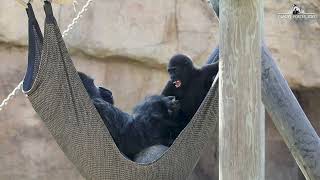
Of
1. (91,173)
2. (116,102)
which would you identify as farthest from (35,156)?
(91,173)

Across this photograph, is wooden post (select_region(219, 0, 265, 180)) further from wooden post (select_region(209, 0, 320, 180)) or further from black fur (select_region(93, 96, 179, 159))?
black fur (select_region(93, 96, 179, 159))

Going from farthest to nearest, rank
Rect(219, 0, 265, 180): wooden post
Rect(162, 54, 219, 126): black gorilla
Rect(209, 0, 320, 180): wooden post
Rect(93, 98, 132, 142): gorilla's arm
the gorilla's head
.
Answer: the gorilla's head
Rect(162, 54, 219, 126): black gorilla
Rect(93, 98, 132, 142): gorilla's arm
Rect(209, 0, 320, 180): wooden post
Rect(219, 0, 265, 180): wooden post

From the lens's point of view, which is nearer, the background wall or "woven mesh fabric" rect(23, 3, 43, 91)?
"woven mesh fabric" rect(23, 3, 43, 91)

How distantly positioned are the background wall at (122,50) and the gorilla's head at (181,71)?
2542 mm

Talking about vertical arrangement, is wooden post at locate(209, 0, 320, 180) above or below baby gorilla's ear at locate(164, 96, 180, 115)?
above

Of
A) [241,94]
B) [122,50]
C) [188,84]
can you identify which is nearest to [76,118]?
[188,84]

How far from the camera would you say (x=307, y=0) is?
6273 mm

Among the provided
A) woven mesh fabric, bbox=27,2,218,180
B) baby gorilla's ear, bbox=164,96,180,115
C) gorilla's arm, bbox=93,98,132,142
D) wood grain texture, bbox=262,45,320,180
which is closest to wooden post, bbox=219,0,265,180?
wood grain texture, bbox=262,45,320,180

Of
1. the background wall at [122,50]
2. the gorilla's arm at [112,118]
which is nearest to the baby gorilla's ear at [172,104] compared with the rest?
the gorilla's arm at [112,118]

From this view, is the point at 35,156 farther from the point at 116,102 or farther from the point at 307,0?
the point at 307,0

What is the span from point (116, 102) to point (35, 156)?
835mm

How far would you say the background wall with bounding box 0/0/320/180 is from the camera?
5.79 metres

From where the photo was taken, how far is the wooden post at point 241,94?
2203 millimetres

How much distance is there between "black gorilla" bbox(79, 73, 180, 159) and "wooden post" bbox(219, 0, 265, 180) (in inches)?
35.4
